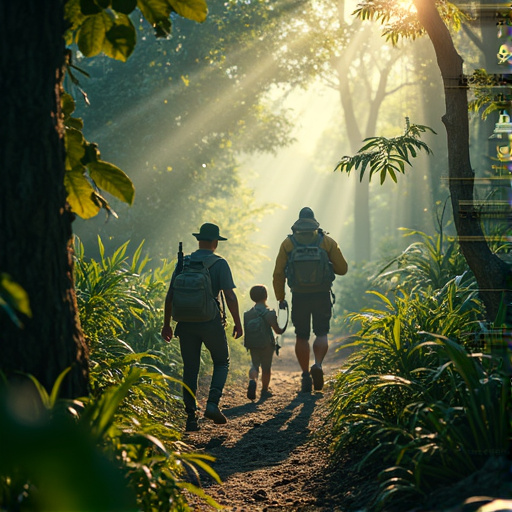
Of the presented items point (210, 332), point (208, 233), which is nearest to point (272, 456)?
point (210, 332)

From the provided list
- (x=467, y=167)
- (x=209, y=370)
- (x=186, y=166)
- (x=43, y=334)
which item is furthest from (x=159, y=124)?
(x=43, y=334)

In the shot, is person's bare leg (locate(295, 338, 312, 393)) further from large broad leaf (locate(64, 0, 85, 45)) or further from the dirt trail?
large broad leaf (locate(64, 0, 85, 45))

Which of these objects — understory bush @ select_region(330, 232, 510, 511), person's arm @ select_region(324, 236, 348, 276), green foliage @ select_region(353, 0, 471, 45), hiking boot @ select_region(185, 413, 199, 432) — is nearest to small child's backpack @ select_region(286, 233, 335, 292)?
person's arm @ select_region(324, 236, 348, 276)

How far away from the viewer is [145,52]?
63.7ft

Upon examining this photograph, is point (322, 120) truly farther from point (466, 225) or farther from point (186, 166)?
point (466, 225)

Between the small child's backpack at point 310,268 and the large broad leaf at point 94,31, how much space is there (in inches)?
184

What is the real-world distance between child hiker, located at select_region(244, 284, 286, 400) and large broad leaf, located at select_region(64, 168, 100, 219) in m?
4.78

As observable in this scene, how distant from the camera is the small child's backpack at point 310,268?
8.05 m

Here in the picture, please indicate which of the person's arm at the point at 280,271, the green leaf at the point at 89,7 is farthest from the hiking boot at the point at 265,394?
the green leaf at the point at 89,7

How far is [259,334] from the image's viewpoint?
28.2 feet

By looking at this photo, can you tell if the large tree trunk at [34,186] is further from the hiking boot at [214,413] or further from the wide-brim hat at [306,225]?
the wide-brim hat at [306,225]

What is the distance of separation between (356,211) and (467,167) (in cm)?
2420

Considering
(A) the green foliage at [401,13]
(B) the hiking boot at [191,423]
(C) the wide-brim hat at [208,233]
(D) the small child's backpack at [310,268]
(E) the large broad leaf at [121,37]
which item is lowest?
(B) the hiking boot at [191,423]

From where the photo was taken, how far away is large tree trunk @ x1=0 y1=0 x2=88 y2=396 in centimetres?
337
